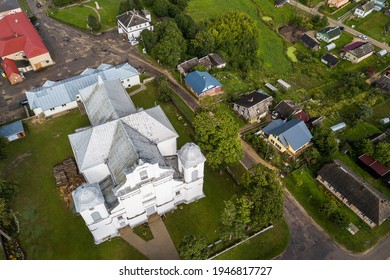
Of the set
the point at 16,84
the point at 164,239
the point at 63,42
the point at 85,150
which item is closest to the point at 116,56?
the point at 63,42

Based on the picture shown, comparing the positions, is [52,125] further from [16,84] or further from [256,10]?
[256,10]

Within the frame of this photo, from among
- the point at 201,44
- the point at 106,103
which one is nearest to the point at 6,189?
the point at 106,103

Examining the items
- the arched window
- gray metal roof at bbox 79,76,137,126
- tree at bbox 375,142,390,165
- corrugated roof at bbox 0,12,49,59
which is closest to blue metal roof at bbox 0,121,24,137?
gray metal roof at bbox 79,76,137,126

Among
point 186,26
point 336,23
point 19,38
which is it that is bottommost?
point 336,23

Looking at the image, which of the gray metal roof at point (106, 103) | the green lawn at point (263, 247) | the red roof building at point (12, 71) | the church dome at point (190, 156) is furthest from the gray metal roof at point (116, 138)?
the red roof building at point (12, 71)

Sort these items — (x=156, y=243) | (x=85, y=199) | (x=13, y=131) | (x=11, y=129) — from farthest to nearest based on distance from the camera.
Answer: (x=11, y=129), (x=13, y=131), (x=156, y=243), (x=85, y=199)

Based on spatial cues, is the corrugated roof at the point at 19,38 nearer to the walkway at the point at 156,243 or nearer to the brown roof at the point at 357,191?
the walkway at the point at 156,243

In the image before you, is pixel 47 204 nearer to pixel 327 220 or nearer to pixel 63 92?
pixel 63 92
